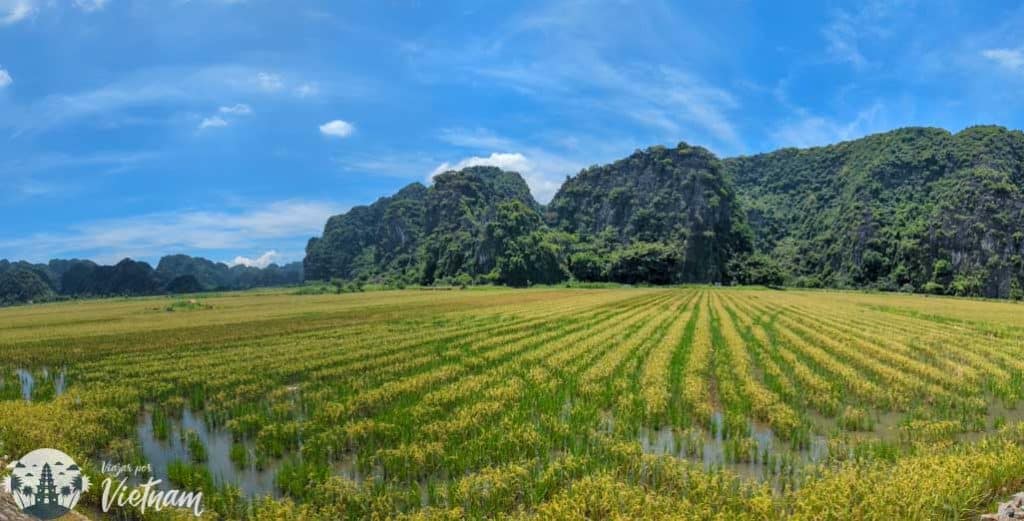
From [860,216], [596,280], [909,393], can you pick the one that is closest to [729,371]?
[909,393]

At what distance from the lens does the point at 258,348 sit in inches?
858

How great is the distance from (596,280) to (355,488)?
409 feet

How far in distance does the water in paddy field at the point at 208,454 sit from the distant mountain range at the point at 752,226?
108 meters

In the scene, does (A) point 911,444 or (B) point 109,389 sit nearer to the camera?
(A) point 911,444

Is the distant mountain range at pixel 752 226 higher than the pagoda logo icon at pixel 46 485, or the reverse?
the distant mountain range at pixel 752 226

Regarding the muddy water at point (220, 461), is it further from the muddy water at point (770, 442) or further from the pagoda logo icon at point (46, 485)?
the muddy water at point (770, 442)

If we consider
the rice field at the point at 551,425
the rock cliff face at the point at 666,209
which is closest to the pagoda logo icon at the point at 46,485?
the rice field at the point at 551,425

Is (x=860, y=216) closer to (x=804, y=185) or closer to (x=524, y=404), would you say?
(x=804, y=185)

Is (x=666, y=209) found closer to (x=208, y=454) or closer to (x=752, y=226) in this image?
(x=752, y=226)

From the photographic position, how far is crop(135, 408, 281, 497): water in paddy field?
7.74m

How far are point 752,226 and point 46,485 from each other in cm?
20422

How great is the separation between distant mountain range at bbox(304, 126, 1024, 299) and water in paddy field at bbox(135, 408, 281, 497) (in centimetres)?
10777

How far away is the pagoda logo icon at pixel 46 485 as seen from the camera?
21.3ft

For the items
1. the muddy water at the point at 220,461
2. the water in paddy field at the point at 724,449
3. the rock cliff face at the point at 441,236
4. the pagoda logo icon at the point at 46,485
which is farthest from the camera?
the rock cliff face at the point at 441,236
